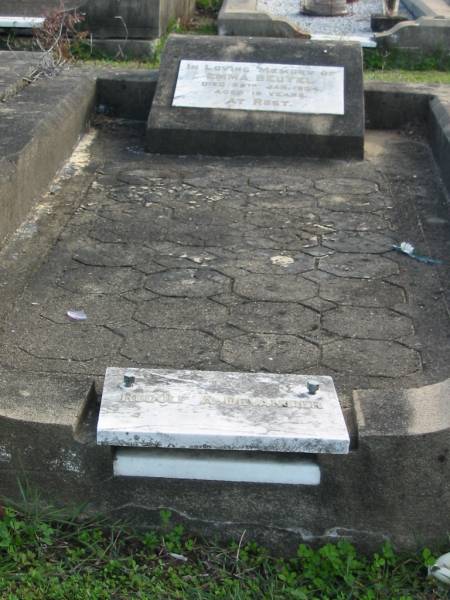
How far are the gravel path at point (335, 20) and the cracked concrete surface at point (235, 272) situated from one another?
13.2 feet

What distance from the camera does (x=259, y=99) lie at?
527 centimetres

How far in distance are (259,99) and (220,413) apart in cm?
334

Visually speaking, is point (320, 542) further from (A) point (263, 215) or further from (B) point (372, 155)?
(B) point (372, 155)

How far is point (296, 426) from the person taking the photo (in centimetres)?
220

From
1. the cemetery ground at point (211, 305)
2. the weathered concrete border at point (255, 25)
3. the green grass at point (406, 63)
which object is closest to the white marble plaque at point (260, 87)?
the cemetery ground at point (211, 305)

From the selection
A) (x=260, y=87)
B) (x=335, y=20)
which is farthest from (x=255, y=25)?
(x=260, y=87)

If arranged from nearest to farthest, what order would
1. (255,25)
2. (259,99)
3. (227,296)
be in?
(227,296), (259,99), (255,25)

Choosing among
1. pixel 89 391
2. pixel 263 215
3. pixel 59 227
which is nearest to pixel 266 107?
pixel 263 215

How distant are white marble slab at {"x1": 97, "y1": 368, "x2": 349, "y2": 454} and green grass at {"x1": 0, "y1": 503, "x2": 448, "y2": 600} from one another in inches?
9.6

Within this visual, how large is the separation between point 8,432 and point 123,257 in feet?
5.47

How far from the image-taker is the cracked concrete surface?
3066mm

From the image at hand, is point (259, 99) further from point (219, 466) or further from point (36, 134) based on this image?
point (219, 466)

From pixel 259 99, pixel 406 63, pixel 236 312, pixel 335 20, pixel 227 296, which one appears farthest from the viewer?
pixel 335 20

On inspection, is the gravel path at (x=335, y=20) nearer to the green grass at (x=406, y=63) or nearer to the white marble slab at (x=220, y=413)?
the green grass at (x=406, y=63)
